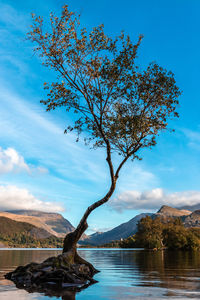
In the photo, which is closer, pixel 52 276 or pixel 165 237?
pixel 52 276

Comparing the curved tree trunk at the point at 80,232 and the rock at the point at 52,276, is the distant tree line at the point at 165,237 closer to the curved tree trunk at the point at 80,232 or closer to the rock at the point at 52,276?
the curved tree trunk at the point at 80,232

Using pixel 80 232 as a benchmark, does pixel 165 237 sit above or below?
above

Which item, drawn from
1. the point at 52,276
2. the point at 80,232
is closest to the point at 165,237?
the point at 80,232

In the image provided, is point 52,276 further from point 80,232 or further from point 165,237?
point 165,237

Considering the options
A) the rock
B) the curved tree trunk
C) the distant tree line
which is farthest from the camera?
the distant tree line

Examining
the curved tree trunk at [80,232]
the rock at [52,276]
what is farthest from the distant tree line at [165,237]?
the rock at [52,276]

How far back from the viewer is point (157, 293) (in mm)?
14516

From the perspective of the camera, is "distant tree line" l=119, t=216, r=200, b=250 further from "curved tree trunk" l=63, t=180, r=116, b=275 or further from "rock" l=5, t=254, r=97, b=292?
"rock" l=5, t=254, r=97, b=292

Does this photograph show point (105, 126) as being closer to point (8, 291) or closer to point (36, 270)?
point (36, 270)

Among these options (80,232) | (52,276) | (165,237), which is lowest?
(52,276)

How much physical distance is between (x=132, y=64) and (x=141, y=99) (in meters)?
3.48

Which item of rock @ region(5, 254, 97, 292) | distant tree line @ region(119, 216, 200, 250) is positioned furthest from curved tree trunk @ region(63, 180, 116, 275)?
distant tree line @ region(119, 216, 200, 250)

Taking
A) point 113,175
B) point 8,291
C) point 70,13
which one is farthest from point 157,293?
point 70,13

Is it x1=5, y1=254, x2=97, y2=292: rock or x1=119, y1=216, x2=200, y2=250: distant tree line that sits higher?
x1=119, y1=216, x2=200, y2=250: distant tree line
